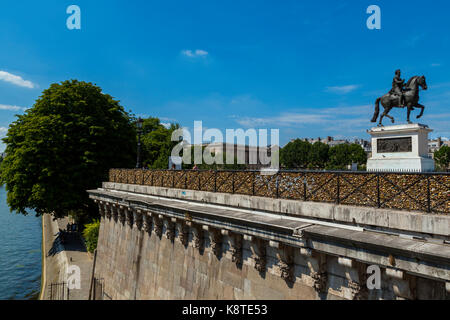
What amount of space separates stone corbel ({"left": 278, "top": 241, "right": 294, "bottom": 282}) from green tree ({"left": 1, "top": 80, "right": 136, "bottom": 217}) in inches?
728

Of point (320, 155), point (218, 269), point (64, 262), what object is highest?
point (320, 155)

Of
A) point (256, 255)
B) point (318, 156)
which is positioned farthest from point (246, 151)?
point (256, 255)

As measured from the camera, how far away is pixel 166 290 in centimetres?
1163

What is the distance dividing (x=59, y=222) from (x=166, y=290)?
30204mm

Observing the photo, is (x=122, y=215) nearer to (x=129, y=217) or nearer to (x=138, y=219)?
(x=129, y=217)

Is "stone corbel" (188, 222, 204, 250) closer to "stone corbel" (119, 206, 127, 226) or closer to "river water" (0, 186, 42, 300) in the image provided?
"stone corbel" (119, 206, 127, 226)

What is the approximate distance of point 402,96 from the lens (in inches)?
551

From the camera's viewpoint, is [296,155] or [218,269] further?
[296,155]

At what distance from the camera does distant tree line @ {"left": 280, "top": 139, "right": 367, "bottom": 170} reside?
60938mm

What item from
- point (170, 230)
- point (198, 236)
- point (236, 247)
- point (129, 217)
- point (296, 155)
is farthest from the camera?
point (296, 155)

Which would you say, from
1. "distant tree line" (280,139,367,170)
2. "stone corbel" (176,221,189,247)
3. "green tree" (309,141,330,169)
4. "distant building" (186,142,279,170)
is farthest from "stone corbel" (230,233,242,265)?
"distant building" (186,142,279,170)

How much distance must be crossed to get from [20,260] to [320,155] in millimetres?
57481

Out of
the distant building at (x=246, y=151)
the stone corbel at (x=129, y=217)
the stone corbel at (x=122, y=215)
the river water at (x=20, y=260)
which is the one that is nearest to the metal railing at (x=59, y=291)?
the river water at (x=20, y=260)

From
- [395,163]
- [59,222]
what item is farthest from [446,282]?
[59,222]
